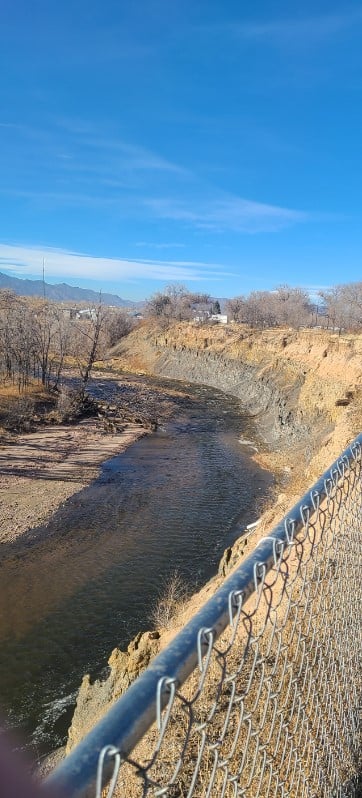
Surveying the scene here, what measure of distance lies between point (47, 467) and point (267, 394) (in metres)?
22.5

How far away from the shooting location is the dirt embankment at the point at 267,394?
906cm

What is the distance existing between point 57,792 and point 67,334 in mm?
47901

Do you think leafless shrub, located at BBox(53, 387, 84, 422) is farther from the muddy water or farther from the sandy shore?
the muddy water

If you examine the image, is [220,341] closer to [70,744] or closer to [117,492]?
[117,492]

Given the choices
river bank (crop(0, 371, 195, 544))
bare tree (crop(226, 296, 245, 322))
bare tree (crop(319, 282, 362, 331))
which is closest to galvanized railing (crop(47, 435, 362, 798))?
river bank (crop(0, 371, 195, 544))

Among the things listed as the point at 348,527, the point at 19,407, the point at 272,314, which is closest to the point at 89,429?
the point at 19,407

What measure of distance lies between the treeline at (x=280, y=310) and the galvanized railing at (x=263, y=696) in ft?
234

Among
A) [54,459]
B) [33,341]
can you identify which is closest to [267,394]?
[33,341]

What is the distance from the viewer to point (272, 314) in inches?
3600

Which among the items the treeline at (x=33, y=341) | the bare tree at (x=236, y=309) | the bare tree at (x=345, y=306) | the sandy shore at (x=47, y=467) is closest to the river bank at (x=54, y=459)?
the sandy shore at (x=47, y=467)

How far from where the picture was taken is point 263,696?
535 centimetres

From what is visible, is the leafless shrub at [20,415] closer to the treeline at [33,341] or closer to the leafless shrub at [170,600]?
the treeline at [33,341]

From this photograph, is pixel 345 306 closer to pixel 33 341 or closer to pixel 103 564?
pixel 33 341

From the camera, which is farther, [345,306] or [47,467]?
[345,306]
